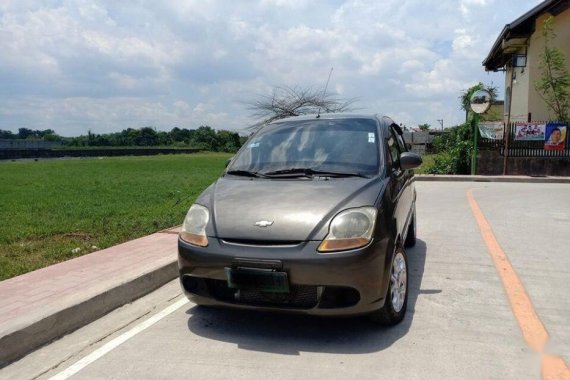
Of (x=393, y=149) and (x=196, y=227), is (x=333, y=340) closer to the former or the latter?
(x=196, y=227)

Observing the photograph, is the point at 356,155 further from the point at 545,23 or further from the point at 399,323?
the point at 545,23

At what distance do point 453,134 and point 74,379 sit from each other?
2023cm

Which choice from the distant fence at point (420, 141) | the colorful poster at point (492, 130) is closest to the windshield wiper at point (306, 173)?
the colorful poster at point (492, 130)

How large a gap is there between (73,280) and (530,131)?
57.7 feet

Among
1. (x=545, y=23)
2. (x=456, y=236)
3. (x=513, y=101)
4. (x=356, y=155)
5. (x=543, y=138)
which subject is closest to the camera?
(x=356, y=155)

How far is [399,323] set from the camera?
422 cm

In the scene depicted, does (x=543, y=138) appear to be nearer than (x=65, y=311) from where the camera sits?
No

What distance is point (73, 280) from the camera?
514 cm

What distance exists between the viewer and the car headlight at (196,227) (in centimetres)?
398

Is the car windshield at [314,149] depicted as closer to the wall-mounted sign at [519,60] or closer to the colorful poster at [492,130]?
the colorful poster at [492,130]

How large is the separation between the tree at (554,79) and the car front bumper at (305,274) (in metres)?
18.9

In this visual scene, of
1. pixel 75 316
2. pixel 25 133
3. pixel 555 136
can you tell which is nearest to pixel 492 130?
pixel 555 136

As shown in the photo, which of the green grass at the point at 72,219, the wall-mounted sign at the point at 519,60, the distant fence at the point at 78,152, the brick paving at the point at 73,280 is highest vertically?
the wall-mounted sign at the point at 519,60

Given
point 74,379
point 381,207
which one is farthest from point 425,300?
point 74,379
